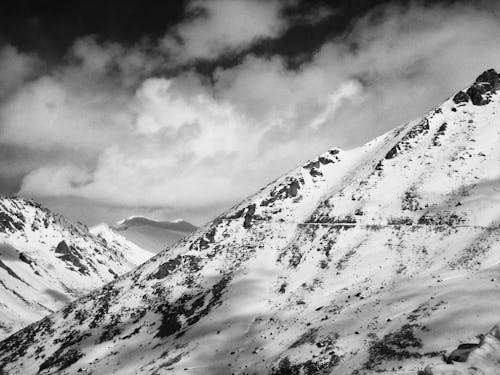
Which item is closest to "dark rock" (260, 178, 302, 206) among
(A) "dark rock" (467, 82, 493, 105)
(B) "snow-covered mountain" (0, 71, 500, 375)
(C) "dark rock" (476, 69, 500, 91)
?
(B) "snow-covered mountain" (0, 71, 500, 375)

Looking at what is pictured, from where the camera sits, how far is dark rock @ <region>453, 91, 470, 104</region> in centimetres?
11801

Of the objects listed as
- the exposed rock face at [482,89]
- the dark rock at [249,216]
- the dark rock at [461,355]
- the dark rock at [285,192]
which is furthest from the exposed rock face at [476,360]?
the exposed rock face at [482,89]

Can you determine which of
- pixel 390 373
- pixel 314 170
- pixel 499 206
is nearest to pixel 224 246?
pixel 314 170

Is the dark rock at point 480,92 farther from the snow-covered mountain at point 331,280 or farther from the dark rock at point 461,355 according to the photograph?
the dark rock at point 461,355

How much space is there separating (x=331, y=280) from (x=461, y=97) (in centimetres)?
7696

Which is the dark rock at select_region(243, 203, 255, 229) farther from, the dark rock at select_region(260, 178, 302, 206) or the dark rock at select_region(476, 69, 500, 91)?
the dark rock at select_region(476, 69, 500, 91)

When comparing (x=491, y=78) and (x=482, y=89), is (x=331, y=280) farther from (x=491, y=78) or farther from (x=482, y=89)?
(x=491, y=78)

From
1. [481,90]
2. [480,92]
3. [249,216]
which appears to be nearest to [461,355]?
[249,216]

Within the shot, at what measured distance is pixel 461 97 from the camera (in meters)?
119

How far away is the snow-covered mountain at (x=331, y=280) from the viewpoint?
47469mm

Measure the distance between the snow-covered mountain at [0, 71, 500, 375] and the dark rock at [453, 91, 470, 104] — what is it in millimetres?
432

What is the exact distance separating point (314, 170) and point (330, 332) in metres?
73.2

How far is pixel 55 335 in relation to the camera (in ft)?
302

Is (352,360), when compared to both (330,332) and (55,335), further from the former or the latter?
(55,335)
